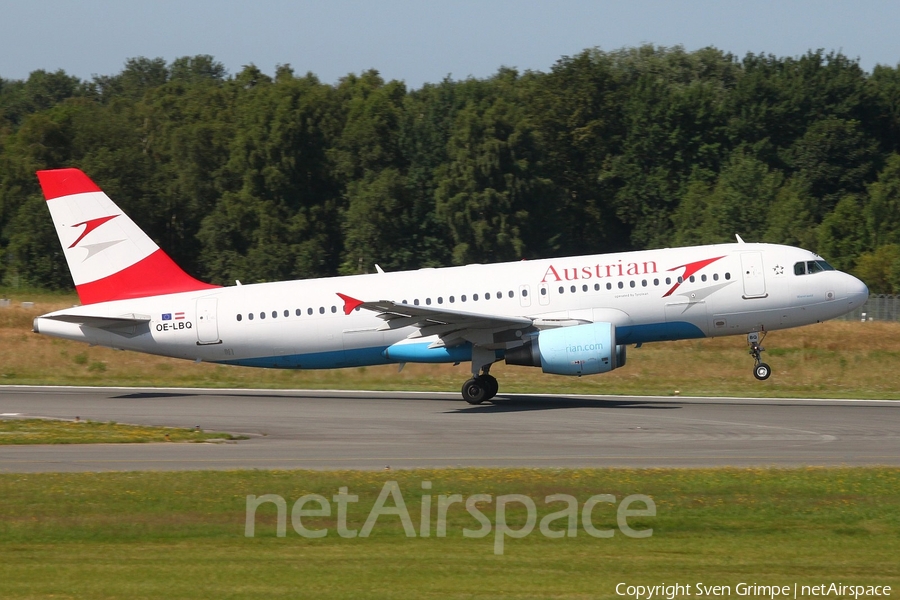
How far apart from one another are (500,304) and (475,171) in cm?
4841

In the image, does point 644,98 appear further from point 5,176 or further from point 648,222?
point 5,176

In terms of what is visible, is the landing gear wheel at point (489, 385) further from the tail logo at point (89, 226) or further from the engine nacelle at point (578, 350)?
the tail logo at point (89, 226)

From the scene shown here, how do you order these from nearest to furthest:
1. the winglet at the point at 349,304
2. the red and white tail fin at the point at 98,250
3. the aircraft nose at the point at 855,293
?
1. the aircraft nose at the point at 855,293
2. the winglet at the point at 349,304
3. the red and white tail fin at the point at 98,250

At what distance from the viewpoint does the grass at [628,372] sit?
3622cm

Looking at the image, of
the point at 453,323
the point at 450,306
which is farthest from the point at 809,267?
the point at 453,323

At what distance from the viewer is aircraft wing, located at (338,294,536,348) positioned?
2873 cm

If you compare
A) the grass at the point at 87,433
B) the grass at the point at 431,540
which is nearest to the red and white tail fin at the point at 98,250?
the grass at the point at 87,433

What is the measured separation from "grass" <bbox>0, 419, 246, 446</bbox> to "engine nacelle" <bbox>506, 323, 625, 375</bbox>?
870 centimetres

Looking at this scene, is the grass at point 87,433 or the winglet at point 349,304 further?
the winglet at point 349,304

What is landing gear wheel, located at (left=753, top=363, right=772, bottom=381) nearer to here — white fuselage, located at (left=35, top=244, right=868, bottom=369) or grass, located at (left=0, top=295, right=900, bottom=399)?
white fuselage, located at (left=35, top=244, right=868, bottom=369)

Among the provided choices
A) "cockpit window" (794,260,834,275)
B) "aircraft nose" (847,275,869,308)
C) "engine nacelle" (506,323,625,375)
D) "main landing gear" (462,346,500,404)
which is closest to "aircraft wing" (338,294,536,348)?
"main landing gear" (462,346,500,404)

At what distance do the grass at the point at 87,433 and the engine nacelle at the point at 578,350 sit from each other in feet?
28.5

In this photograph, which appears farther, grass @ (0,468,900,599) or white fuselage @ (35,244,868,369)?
white fuselage @ (35,244,868,369)

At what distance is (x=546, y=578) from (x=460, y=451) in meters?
9.63
